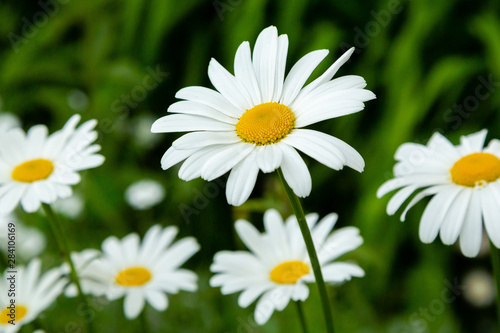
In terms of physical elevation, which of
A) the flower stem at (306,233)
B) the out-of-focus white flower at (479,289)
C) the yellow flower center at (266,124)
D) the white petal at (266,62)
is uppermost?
the out-of-focus white flower at (479,289)

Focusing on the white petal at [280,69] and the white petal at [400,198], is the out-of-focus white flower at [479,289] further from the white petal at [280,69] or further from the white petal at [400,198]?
the white petal at [280,69]

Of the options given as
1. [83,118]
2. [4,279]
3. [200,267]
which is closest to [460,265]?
[200,267]

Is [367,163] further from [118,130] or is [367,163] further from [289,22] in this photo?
[118,130]

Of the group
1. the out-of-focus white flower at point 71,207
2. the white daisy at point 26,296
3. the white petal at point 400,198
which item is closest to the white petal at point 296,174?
the white petal at point 400,198

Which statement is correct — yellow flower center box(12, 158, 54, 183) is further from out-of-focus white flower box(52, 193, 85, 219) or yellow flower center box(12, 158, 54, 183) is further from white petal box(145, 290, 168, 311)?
out-of-focus white flower box(52, 193, 85, 219)

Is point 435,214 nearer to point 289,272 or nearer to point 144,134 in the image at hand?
point 289,272

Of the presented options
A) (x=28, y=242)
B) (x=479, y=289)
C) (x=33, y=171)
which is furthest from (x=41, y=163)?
(x=479, y=289)
